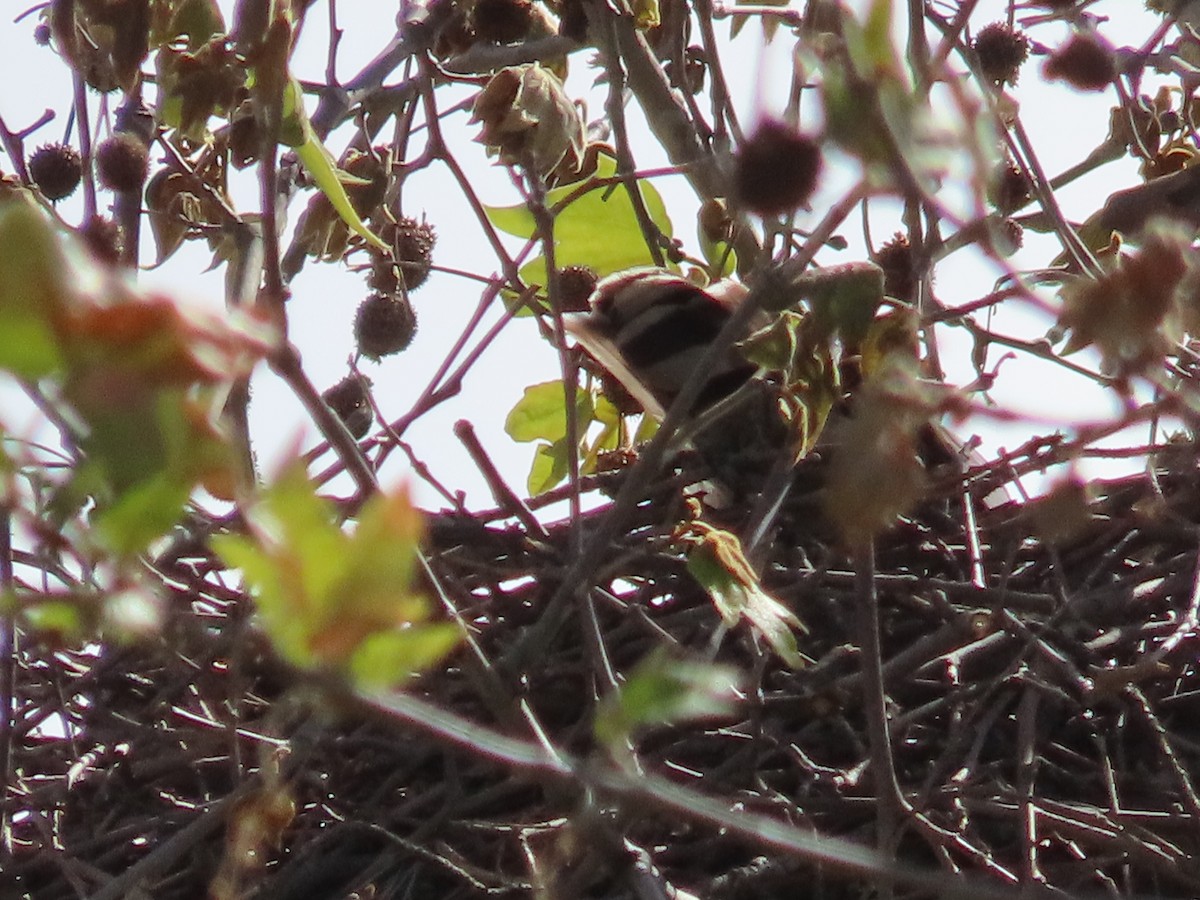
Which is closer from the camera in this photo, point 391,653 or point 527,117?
point 391,653

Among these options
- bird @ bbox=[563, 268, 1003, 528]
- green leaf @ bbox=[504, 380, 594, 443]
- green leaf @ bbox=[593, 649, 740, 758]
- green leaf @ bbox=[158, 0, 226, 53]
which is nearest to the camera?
green leaf @ bbox=[593, 649, 740, 758]

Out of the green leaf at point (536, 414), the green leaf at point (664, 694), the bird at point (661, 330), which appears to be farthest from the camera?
the green leaf at point (536, 414)

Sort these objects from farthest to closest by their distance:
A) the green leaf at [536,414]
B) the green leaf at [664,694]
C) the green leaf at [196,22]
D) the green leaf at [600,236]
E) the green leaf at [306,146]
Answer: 1. the green leaf at [536,414]
2. the green leaf at [600,236]
3. the green leaf at [196,22]
4. the green leaf at [306,146]
5. the green leaf at [664,694]

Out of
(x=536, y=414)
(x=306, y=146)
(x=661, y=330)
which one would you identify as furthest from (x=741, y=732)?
(x=536, y=414)

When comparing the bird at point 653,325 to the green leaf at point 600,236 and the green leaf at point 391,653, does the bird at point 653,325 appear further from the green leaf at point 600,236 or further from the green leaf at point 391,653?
the green leaf at point 391,653

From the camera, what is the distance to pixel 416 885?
1427mm

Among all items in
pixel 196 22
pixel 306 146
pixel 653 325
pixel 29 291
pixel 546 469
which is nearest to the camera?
pixel 29 291

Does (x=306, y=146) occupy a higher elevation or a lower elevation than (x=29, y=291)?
higher

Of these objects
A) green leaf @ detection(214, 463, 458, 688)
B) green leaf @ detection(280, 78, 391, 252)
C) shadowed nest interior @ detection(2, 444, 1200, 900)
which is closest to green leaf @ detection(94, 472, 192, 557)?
green leaf @ detection(214, 463, 458, 688)

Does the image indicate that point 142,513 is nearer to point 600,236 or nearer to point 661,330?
point 661,330

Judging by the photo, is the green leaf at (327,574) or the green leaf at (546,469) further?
the green leaf at (546,469)

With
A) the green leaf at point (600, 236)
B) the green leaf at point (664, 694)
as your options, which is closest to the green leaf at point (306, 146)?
the green leaf at point (664, 694)

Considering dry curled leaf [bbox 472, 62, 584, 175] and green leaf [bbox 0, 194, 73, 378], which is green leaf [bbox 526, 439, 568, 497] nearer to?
dry curled leaf [bbox 472, 62, 584, 175]

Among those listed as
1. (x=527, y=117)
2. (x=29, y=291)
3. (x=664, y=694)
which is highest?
(x=527, y=117)
